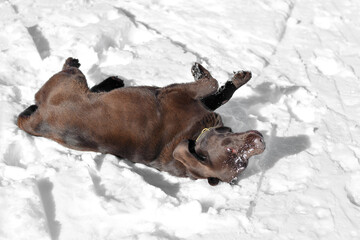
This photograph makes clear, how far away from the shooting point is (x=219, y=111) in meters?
5.37

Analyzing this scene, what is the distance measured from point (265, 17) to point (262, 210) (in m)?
3.51

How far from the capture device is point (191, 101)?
15.3 ft

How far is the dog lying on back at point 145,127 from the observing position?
4.26 meters

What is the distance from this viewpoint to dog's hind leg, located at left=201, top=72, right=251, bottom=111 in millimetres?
5082

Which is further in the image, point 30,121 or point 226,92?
point 226,92

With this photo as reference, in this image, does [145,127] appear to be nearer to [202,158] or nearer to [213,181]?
[202,158]

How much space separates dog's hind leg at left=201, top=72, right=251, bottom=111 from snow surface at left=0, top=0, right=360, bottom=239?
0.26m

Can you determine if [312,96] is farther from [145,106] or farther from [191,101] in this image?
[145,106]

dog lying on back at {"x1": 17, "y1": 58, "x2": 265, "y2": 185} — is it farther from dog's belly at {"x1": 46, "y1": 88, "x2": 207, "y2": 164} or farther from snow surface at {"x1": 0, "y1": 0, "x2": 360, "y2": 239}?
snow surface at {"x1": 0, "y1": 0, "x2": 360, "y2": 239}

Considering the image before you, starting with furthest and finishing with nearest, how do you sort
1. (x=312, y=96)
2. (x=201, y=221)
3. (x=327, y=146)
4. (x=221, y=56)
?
1. (x=221, y=56)
2. (x=312, y=96)
3. (x=327, y=146)
4. (x=201, y=221)

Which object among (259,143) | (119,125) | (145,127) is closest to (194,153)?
(145,127)

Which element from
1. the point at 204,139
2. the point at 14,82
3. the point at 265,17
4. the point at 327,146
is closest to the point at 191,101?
the point at 204,139

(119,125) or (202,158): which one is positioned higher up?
(119,125)

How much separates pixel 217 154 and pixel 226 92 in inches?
39.1
